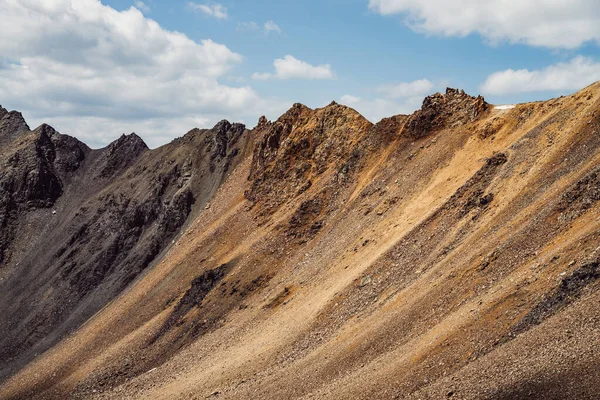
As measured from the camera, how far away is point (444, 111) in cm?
6359

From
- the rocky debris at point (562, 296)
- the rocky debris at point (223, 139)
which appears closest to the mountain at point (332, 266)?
the rocky debris at point (562, 296)

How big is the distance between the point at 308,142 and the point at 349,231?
839 inches

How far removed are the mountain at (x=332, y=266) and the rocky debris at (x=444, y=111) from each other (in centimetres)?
18

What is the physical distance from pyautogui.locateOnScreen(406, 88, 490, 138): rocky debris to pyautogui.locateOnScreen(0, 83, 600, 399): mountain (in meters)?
0.18

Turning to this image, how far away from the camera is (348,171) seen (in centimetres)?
6669

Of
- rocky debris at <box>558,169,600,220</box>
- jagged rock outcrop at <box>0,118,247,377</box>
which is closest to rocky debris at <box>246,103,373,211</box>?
jagged rock outcrop at <box>0,118,247,377</box>

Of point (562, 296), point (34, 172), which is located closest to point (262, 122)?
point (34, 172)

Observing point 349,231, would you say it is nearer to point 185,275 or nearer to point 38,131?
point 185,275

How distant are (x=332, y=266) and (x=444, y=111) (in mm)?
23211

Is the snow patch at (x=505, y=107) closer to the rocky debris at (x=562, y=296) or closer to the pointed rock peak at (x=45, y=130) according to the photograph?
the rocky debris at (x=562, y=296)

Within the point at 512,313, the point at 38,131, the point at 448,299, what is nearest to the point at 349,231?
the point at 448,299

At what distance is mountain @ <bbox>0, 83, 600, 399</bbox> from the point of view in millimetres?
28766

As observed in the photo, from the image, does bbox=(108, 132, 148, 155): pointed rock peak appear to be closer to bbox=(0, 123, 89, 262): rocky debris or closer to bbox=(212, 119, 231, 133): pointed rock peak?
bbox=(0, 123, 89, 262): rocky debris

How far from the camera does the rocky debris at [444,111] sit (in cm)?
6134
